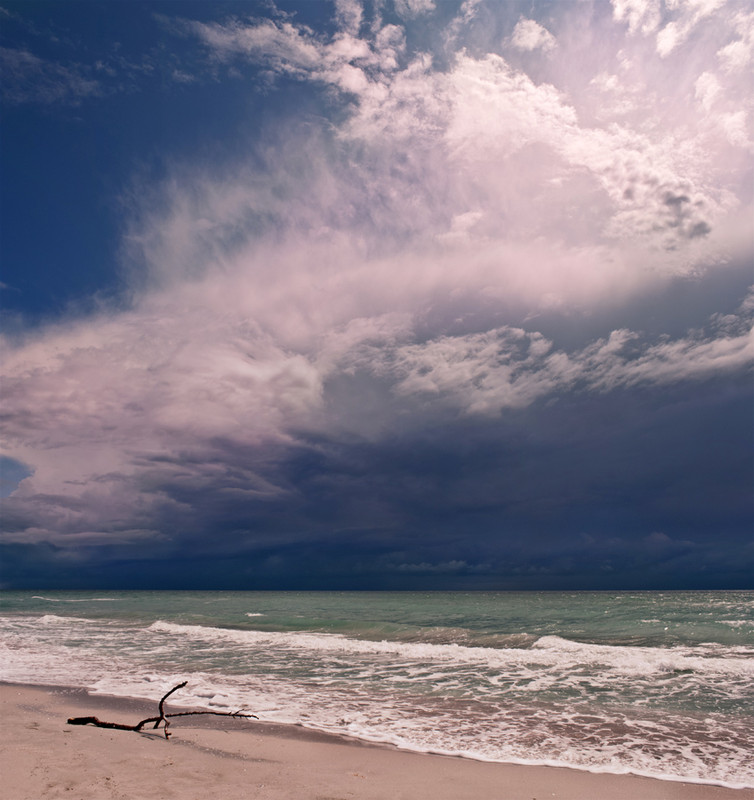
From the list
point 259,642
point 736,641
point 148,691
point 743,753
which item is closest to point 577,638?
point 736,641

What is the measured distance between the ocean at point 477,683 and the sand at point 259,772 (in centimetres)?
65

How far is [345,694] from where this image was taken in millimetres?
13461

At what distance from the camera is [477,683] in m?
14.9

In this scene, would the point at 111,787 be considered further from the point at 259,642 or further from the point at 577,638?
the point at 577,638

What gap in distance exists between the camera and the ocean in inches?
364

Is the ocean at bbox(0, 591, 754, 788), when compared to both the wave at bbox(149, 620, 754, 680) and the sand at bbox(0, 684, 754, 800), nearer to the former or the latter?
the wave at bbox(149, 620, 754, 680)

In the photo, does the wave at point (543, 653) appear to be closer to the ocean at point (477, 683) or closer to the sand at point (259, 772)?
the ocean at point (477, 683)

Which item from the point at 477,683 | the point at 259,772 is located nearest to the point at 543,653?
the point at 477,683

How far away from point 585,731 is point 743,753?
2.60m

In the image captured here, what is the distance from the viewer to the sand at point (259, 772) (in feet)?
22.1

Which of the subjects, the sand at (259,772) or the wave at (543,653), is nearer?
the sand at (259,772)

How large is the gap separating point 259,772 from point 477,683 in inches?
357

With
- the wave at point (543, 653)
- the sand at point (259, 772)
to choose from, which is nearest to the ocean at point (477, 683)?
the wave at point (543, 653)

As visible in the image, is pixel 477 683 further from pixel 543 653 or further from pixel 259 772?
pixel 259 772
